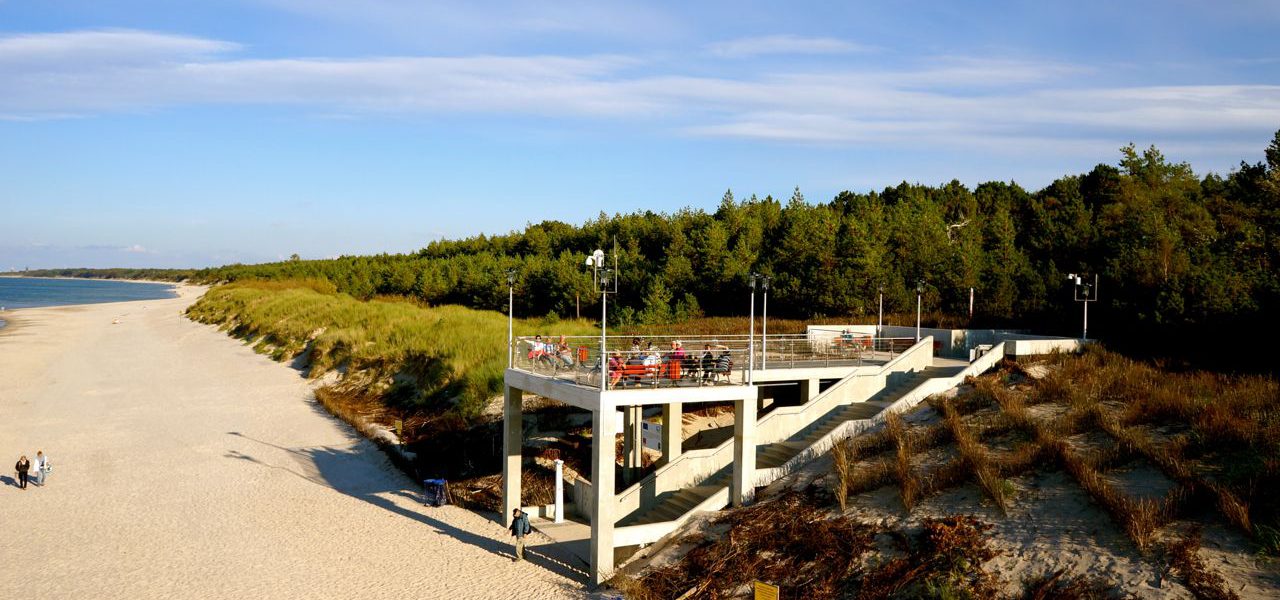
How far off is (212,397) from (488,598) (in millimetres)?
24741

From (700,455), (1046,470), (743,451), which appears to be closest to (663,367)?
(743,451)

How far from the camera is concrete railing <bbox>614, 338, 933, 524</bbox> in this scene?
62.9 ft

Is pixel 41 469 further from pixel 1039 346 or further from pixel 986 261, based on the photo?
pixel 986 261

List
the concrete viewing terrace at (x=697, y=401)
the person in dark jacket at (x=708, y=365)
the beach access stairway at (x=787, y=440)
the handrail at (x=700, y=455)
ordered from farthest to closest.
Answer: the handrail at (x=700, y=455) < the beach access stairway at (x=787, y=440) < the person in dark jacket at (x=708, y=365) < the concrete viewing terrace at (x=697, y=401)

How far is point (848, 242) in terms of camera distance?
144 ft

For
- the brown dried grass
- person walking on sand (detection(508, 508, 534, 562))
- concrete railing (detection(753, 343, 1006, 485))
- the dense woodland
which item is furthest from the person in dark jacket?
the dense woodland

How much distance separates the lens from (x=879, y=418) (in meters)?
20.9

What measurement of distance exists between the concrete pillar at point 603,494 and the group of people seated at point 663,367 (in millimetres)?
763

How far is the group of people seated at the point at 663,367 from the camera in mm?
16609

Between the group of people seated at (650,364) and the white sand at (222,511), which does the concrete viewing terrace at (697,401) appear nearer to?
the group of people seated at (650,364)

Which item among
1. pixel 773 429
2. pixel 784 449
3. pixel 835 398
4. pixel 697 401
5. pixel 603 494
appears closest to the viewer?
pixel 603 494

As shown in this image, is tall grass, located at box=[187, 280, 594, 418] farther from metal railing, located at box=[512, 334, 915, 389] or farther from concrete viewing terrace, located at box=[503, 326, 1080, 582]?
metal railing, located at box=[512, 334, 915, 389]

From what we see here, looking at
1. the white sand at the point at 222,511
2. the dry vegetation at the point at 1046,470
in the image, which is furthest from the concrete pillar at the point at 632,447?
the dry vegetation at the point at 1046,470

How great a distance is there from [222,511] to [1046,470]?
711 inches
